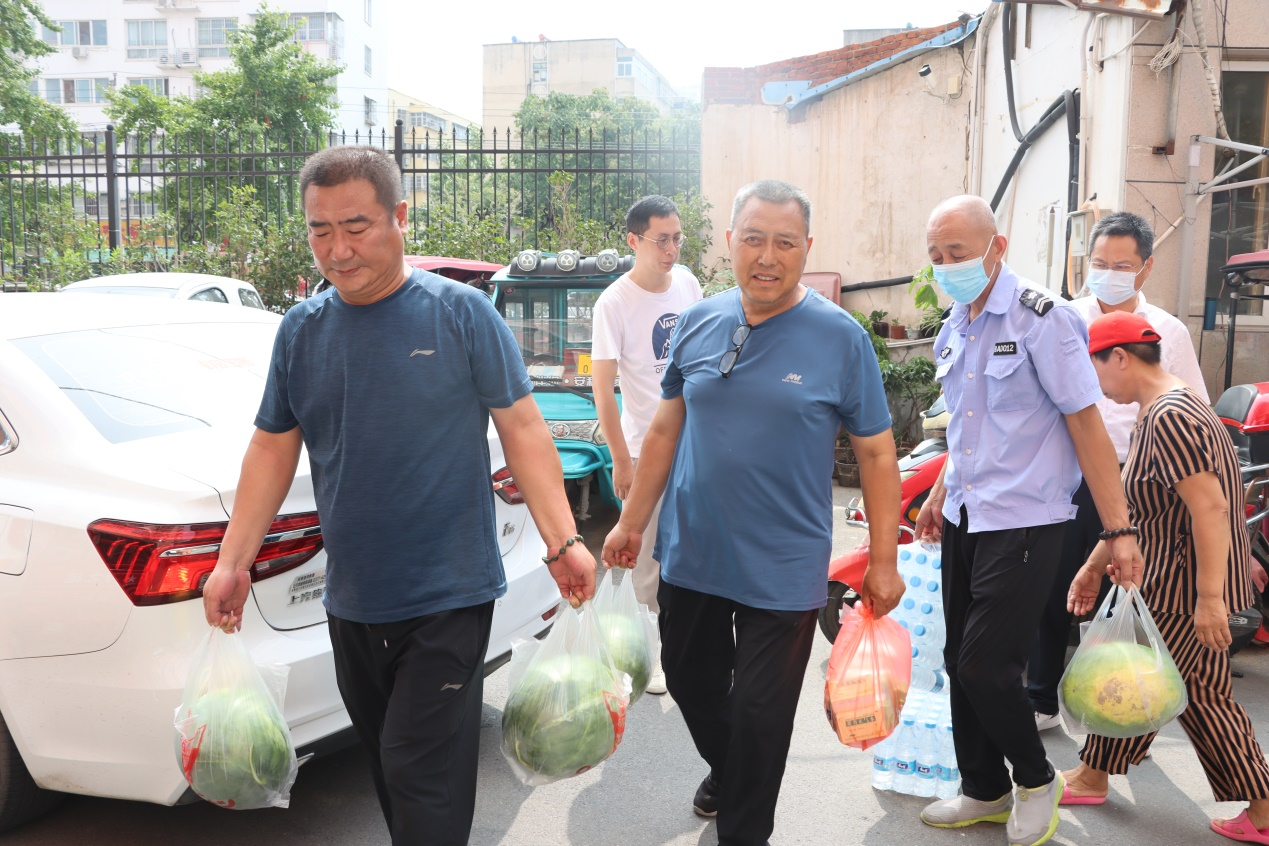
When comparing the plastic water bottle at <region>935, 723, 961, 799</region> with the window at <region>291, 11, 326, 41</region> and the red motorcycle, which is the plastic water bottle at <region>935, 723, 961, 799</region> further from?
the window at <region>291, 11, 326, 41</region>

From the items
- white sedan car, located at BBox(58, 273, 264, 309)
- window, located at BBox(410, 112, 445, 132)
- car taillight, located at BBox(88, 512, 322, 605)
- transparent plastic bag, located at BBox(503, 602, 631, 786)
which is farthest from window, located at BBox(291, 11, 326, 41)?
transparent plastic bag, located at BBox(503, 602, 631, 786)

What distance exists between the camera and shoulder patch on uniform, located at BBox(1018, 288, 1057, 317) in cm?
317

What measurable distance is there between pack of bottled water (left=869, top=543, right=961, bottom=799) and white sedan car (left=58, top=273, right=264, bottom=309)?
7.53m

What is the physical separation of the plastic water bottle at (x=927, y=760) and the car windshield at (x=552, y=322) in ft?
13.2

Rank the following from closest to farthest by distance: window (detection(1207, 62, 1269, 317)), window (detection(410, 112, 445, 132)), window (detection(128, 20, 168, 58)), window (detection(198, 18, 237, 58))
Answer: window (detection(1207, 62, 1269, 317)) < window (detection(198, 18, 237, 58)) < window (detection(128, 20, 168, 58)) < window (detection(410, 112, 445, 132))

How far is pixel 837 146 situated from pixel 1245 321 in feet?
19.0

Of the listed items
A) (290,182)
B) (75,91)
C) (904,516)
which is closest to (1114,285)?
(904,516)

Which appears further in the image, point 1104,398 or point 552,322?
point 552,322

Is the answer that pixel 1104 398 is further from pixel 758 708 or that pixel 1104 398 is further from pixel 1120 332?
pixel 758 708

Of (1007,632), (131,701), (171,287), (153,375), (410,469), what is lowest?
(131,701)

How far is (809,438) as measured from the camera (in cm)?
281

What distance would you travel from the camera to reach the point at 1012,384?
10.5ft

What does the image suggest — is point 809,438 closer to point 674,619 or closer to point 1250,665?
point 674,619

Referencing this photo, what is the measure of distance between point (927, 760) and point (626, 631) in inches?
50.8
